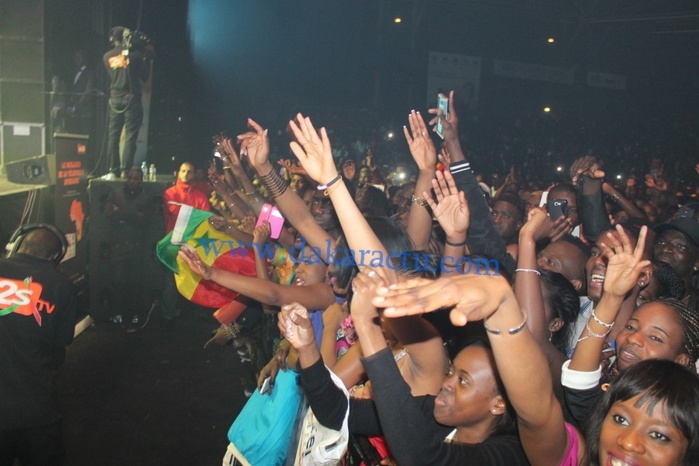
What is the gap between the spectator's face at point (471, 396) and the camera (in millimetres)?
1860

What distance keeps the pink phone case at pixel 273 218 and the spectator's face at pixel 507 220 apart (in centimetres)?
161

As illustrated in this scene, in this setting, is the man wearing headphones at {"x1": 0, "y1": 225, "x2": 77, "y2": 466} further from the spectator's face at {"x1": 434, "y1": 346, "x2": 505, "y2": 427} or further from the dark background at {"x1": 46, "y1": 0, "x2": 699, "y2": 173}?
the dark background at {"x1": 46, "y1": 0, "x2": 699, "y2": 173}

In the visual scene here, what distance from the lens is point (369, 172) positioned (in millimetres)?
8516

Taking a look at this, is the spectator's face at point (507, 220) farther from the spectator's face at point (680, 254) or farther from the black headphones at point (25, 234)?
the black headphones at point (25, 234)

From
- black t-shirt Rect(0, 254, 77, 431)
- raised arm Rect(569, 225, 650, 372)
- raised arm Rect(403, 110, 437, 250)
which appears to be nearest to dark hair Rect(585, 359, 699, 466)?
raised arm Rect(569, 225, 650, 372)

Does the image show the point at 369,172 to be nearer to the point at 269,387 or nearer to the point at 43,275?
the point at 43,275

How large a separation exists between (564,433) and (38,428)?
8.76 ft

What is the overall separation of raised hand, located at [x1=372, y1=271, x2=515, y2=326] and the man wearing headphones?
2.55 metres

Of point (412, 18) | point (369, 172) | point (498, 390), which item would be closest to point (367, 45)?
point (412, 18)

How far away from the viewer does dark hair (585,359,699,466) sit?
1.52 metres

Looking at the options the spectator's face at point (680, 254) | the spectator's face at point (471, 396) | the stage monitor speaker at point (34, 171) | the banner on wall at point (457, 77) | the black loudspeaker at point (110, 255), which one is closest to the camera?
the spectator's face at point (471, 396)

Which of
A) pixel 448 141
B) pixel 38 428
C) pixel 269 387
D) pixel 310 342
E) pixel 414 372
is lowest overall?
pixel 38 428

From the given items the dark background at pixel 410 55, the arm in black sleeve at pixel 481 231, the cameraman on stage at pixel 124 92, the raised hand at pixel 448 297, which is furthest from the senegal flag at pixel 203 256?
the dark background at pixel 410 55

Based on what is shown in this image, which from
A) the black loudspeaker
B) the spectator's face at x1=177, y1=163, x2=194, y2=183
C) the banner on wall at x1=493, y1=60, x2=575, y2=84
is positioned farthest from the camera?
the banner on wall at x1=493, y1=60, x2=575, y2=84
